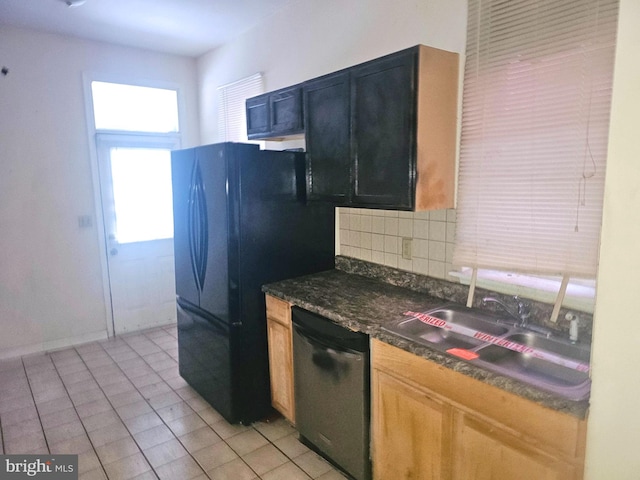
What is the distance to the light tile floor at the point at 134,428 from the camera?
2.27m

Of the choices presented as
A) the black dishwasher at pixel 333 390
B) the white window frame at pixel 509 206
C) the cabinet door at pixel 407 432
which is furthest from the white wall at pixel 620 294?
the black dishwasher at pixel 333 390

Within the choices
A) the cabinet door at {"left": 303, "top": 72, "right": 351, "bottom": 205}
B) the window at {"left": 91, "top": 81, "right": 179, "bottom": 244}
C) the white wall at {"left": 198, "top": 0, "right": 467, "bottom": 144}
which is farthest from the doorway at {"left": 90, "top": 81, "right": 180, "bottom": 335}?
the cabinet door at {"left": 303, "top": 72, "right": 351, "bottom": 205}

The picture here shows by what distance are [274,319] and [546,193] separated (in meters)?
1.63

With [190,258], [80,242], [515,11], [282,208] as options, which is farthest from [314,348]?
[80,242]

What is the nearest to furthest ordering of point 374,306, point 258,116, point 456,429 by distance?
point 456,429 → point 374,306 → point 258,116

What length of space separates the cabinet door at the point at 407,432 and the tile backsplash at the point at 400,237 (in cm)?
76

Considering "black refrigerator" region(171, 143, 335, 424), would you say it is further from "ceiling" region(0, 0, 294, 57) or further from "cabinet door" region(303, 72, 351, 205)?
"ceiling" region(0, 0, 294, 57)

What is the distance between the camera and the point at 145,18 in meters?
3.30

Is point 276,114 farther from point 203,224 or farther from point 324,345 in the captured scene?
point 324,345

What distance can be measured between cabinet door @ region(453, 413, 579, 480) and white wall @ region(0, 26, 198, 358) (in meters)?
3.69

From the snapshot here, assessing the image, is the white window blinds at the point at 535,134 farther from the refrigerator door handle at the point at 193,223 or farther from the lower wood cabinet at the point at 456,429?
the refrigerator door handle at the point at 193,223

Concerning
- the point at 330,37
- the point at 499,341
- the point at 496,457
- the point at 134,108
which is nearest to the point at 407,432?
the point at 496,457

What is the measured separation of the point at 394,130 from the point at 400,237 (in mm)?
737

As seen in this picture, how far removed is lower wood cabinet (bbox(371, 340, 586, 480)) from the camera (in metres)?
1.31
